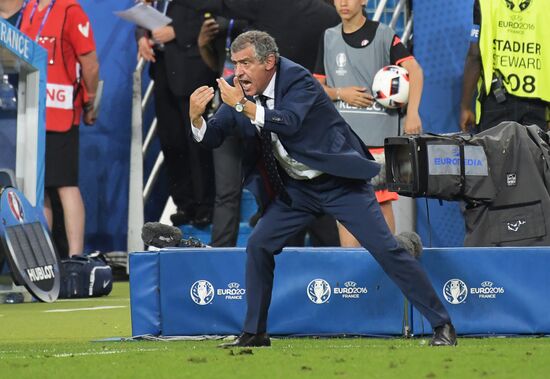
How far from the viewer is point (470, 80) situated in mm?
11594

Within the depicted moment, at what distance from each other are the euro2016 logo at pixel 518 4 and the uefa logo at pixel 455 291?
3.67 meters

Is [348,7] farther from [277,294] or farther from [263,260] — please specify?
[263,260]

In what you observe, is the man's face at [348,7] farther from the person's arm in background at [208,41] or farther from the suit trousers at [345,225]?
the suit trousers at [345,225]

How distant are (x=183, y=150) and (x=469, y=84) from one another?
288 centimetres

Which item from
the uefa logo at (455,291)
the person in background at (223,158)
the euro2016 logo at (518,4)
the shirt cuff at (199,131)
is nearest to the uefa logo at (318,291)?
the uefa logo at (455,291)

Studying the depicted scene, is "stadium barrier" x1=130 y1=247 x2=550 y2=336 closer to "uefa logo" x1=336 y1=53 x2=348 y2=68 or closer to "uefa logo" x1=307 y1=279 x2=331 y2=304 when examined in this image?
"uefa logo" x1=307 y1=279 x2=331 y2=304

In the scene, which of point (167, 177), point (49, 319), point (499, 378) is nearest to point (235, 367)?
point (499, 378)

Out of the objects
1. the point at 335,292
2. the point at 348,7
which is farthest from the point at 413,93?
the point at 335,292

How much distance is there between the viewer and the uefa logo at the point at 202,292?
8.29 m

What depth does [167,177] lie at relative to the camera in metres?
13.7

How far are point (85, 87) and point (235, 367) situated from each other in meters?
6.89

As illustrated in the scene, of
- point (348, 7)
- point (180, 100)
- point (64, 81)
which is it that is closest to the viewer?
point (348, 7)

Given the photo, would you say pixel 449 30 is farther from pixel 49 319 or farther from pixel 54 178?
pixel 49 319

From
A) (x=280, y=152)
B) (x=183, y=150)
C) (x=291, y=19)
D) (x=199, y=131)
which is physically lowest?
(x=183, y=150)
